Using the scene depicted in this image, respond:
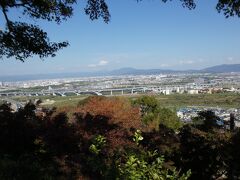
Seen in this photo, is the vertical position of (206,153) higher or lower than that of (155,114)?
higher

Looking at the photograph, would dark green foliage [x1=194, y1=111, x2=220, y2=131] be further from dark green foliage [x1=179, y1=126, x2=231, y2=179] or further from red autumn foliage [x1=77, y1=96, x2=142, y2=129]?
red autumn foliage [x1=77, y1=96, x2=142, y2=129]

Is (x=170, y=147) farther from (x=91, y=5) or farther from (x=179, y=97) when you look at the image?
(x=179, y=97)

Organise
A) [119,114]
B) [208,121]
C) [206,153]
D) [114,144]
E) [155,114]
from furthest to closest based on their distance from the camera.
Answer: [155,114], [119,114], [208,121], [206,153], [114,144]

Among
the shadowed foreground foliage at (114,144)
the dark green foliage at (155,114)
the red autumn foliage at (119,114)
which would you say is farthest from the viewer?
the dark green foliage at (155,114)

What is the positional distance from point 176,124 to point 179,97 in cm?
6162

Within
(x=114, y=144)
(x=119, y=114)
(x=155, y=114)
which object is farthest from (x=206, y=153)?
(x=155, y=114)

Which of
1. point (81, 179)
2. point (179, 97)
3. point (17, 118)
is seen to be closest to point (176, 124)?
point (17, 118)

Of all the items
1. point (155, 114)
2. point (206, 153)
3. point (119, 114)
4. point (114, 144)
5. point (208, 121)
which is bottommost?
point (155, 114)

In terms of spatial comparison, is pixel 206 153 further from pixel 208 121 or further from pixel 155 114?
pixel 155 114

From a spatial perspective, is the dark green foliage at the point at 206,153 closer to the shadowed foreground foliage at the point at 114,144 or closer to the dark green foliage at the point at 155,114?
the shadowed foreground foliage at the point at 114,144

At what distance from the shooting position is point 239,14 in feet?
18.6

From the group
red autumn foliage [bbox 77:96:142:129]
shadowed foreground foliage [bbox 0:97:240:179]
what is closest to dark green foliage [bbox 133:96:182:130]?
red autumn foliage [bbox 77:96:142:129]

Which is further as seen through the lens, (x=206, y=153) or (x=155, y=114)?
(x=155, y=114)

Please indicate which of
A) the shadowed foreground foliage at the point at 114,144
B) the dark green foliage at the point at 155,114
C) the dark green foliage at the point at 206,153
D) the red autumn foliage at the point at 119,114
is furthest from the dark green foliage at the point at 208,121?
the dark green foliage at the point at 155,114
